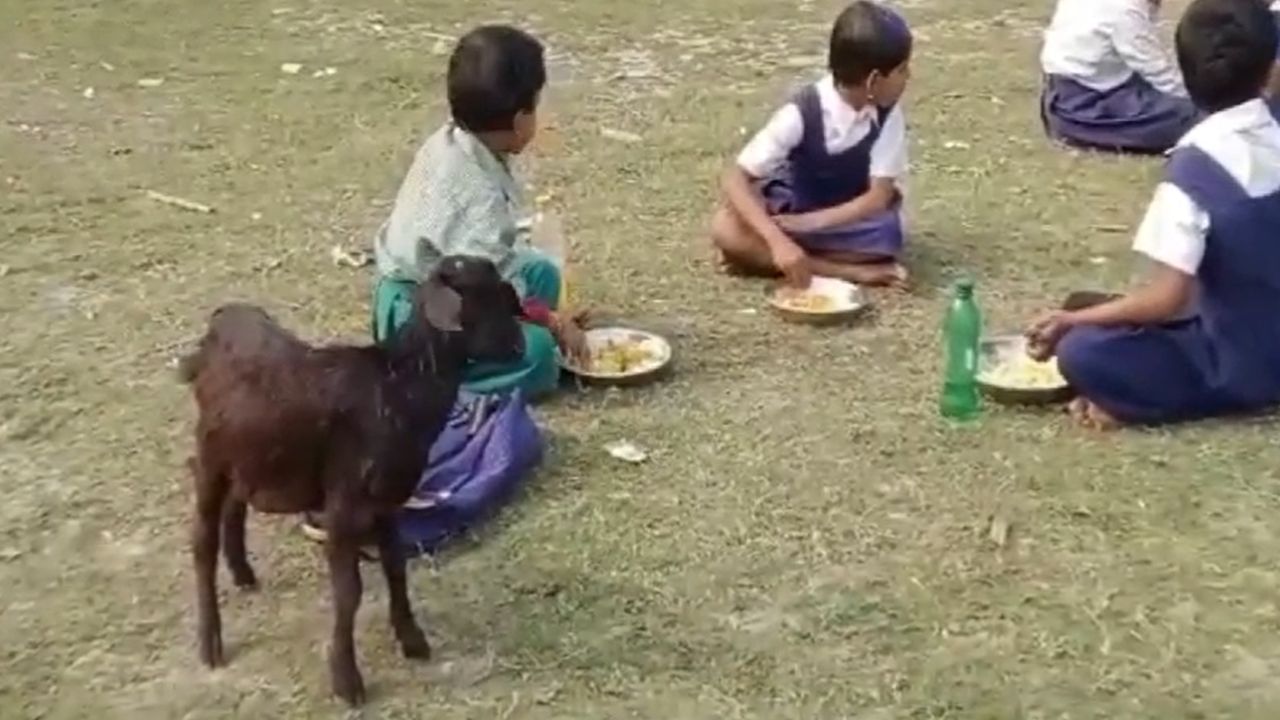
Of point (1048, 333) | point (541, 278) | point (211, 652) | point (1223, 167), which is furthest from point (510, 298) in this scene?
point (1223, 167)

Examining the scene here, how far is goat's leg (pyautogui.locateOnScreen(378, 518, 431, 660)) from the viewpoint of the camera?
3.36 m

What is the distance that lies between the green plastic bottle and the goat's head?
3.95 ft

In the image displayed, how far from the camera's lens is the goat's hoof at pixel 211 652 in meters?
3.46

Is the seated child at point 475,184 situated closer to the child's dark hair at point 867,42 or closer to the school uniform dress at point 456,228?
the school uniform dress at point 456,228

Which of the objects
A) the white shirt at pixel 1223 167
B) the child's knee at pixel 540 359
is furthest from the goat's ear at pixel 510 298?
the white shirt at pixel 1223 167

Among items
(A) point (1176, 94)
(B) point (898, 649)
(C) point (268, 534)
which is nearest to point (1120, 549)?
(B) point (898, 649)

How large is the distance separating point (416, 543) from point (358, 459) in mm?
612

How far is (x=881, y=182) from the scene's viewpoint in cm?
513

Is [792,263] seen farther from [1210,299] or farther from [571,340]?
[1210,299]

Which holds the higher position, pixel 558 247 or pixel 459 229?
pixel 459 229

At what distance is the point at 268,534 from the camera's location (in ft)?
12.8

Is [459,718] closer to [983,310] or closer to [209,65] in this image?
[983,310]

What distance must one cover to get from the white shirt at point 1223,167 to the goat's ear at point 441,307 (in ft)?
5.09

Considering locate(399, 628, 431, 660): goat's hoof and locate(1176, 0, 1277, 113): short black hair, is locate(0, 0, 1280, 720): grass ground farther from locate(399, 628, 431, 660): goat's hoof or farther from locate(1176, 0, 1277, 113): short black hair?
locate(1176, 0, 1277, 113): short black hair
